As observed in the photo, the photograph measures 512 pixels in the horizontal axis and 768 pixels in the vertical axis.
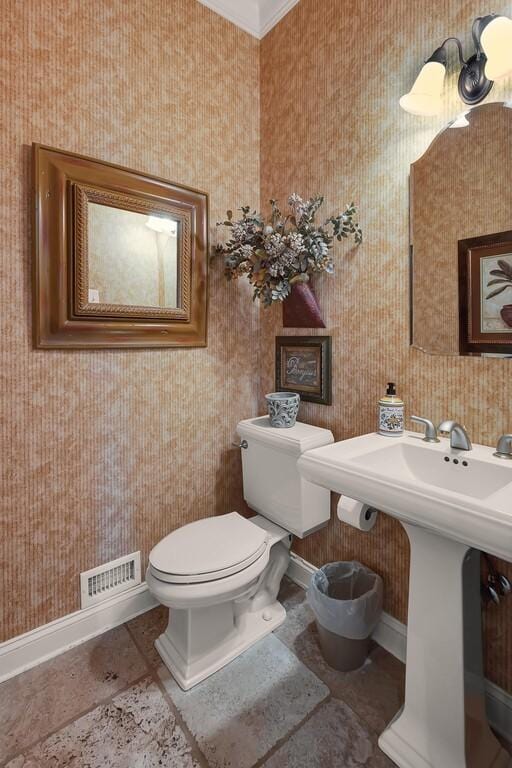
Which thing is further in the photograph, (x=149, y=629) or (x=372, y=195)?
(x=149, y=629)

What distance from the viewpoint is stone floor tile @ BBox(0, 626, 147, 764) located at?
1169mm

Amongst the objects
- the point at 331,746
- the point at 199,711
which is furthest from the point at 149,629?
the point at 331,746

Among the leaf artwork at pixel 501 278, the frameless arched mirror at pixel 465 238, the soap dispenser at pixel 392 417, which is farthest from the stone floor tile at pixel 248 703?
the leaf artwork at pixel 501 278

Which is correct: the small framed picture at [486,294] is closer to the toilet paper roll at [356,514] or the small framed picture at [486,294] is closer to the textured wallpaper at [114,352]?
the toilet paper roll at [356,514]

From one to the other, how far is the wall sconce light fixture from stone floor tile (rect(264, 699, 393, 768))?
78.3 inches

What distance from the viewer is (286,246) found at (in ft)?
5.16

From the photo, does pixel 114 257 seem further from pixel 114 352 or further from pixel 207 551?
pixel 207 551

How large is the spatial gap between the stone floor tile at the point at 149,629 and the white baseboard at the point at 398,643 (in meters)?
0.64

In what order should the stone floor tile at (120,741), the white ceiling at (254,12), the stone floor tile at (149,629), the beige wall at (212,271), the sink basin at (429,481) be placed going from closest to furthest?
the sink basin at (429,481) → the stone floor tile at (120,741) → the beige wall at (212,271) → the stone floor tile at (149,629) → the white ceiling at (254,12)

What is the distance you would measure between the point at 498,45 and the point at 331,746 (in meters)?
2.08

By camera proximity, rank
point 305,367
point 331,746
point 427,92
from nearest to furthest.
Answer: point 331,746, point 427,92, point 305,367

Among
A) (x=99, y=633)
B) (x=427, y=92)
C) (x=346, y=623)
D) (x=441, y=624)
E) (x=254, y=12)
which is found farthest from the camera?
(x=254, y=12)

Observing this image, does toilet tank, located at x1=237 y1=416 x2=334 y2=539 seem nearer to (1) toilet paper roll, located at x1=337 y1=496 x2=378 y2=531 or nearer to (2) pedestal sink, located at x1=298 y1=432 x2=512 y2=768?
(1) toilet paper roll, located at x1=337 y1=496 x2=378 y2=531

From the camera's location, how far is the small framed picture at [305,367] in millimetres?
1686
